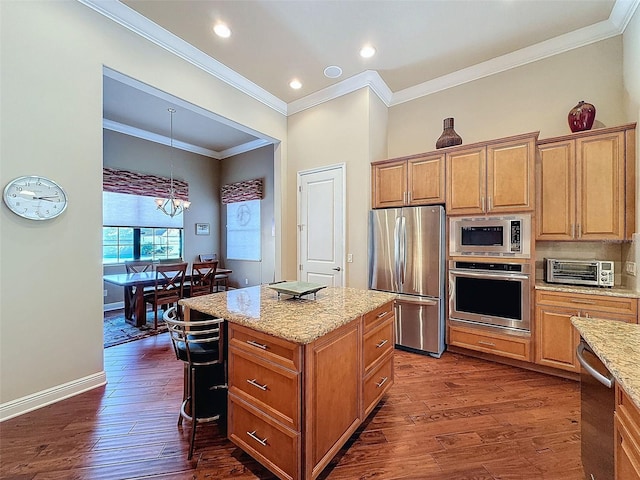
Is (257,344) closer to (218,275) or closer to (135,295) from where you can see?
(135,295)

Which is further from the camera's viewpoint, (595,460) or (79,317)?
(79,317)

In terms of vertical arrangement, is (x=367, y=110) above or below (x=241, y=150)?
below

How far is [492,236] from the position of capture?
292 cm

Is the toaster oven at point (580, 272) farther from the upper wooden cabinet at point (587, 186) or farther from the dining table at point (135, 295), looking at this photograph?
the dining table at point (135, 295)

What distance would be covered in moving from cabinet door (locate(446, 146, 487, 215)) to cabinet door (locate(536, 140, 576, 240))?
527 millimetres

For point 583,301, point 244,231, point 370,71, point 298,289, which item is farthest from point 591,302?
point 244,231

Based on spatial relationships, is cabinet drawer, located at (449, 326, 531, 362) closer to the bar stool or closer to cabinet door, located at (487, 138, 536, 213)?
cabinet door, located at (487, 138, 536, 213)

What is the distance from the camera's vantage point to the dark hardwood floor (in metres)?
1.60

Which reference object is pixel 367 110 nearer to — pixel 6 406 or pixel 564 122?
pixel 564 122

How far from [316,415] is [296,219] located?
3.17m

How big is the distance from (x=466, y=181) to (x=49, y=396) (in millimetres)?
4321

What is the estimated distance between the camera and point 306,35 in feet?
9.46

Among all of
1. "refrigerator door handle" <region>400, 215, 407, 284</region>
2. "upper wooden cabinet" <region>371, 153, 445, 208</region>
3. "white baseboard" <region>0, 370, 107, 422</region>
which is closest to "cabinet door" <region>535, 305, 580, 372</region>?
"refrigerator door handle" <region>400, 215, 407, 284</region>

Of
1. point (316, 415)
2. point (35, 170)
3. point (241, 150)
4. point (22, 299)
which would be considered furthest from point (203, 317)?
point (241, 150)
